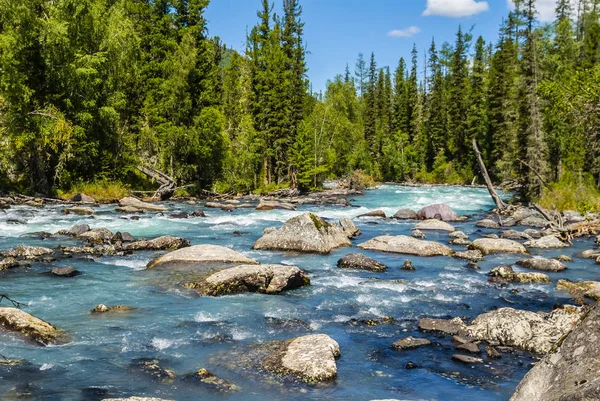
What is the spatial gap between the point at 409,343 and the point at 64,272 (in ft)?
31.7

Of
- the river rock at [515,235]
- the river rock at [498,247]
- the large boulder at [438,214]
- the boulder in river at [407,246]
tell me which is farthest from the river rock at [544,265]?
the large boulder at [438,214]

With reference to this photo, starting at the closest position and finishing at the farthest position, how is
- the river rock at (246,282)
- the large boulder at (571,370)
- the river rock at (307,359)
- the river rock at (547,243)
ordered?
the large boulder at (571,370)
the river rock at (307,359)
the river rock at (246,282)
the river rock at (547,243)

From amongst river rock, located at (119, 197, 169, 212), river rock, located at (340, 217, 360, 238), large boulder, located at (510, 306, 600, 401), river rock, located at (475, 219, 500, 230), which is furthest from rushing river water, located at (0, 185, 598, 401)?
river rock, located at (119, 197, 169, 212)

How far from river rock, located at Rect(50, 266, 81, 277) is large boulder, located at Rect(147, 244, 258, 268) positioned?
2038 mm

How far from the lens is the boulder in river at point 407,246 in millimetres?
17516

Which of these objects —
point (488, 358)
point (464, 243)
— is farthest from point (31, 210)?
point (488, 358)

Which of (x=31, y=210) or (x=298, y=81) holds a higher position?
(x=298, y=81)

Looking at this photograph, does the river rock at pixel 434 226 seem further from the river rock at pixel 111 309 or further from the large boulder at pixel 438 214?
the river rock at pixel 111 309

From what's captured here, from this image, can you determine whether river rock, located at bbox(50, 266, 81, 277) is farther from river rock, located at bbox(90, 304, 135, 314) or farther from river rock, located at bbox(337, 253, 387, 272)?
river rock, located at bbox(337, 253, 387, 272)

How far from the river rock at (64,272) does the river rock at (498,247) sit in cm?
1413

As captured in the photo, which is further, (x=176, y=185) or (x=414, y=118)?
(x=414, y=118)

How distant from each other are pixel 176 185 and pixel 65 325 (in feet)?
101

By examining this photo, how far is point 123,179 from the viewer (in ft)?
122

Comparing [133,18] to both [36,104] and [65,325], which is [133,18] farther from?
[65,325]
